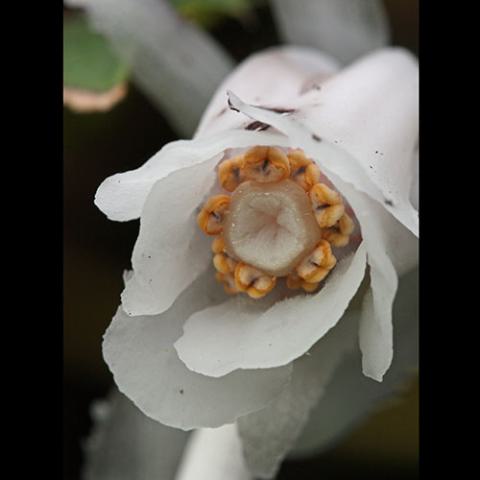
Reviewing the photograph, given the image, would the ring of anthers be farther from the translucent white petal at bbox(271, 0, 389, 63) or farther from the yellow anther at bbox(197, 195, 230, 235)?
the translucent white petal at bbox(271, 0, 389, 63)

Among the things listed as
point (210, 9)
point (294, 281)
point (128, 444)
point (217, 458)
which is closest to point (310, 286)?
point (294, 281)

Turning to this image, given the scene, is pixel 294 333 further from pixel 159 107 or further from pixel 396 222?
pixel 159 107

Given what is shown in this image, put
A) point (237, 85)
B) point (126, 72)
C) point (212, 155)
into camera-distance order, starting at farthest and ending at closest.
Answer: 1. point (126, 72)
2. point (237, 85)
3. point (212, 155)

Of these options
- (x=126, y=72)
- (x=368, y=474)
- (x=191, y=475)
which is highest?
(x=126, y=72)

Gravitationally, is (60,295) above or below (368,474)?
above

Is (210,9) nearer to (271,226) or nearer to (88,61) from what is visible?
(88,61)

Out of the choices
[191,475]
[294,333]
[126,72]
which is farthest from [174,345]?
[126,72]
